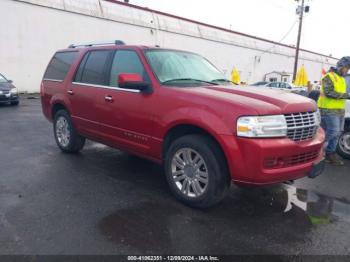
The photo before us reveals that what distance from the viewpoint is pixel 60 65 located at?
617cm

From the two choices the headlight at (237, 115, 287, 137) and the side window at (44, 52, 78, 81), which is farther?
the side window at (44, 52, 78, 81)

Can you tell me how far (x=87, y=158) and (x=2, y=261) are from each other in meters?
3.21

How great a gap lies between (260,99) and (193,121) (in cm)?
76

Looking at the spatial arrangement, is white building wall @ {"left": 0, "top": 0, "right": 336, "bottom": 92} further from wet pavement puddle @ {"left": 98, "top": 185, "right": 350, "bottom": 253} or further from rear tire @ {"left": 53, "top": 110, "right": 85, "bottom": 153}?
wet pavement puddle @ {"left": 98, "top": 185, "right": 350, "bottom": 253}

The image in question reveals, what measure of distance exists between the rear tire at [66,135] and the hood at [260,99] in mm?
2795

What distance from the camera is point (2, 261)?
277 centimetres

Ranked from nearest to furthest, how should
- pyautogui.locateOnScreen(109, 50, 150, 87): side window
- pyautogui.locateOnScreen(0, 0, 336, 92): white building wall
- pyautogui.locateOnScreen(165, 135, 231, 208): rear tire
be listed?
pyautogui.locateOnScreen(165, 135, 231, 208): rear tire → pyautogui.locateOnScreen(109, 50, 150, 87): side window → pyautogui.locateOnScreen(0, 0, 336, 92): white building wall

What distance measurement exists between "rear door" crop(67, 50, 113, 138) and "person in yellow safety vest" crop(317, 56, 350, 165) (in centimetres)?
358

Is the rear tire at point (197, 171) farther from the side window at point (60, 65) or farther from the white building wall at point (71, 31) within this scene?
the white building wall at point (71, 31)

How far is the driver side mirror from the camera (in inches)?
158

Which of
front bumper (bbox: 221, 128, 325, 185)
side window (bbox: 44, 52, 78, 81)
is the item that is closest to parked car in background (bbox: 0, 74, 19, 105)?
side window (bbox: 44, 52, 78, 81)

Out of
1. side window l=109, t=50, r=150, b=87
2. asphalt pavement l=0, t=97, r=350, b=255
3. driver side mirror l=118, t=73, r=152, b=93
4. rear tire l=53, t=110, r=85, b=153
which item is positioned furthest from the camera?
rear tire l=53, t=110, r=85, b=153

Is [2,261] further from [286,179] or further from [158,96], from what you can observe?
[286,179]

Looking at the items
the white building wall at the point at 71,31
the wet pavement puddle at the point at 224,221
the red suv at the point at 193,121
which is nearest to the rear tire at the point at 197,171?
the red suv at the point at 193,121
